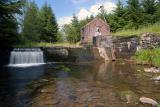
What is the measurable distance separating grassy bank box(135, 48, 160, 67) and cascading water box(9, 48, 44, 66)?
9291 millimetres

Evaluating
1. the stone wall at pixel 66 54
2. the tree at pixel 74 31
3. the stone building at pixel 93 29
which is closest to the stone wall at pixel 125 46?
the stone wall at pixel 66 54

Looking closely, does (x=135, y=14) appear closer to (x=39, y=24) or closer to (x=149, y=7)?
(x=149, y=7)

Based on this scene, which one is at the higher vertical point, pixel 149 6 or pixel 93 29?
pixel 149 6

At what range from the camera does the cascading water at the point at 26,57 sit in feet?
67.9

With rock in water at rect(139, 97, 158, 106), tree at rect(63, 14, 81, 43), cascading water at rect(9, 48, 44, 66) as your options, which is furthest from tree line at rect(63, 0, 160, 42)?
rock in water at rect(139, 97, 158, 106)

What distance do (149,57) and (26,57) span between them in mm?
11107

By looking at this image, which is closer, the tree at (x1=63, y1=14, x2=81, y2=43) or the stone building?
the stone building

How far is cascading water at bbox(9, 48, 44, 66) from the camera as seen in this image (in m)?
20.7

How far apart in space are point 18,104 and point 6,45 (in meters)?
14.0

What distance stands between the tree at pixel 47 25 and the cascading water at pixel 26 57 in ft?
54.1

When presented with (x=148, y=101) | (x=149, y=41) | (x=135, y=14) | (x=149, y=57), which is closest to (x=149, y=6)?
(x=135, y=14)

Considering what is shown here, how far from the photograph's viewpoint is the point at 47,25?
38.8m

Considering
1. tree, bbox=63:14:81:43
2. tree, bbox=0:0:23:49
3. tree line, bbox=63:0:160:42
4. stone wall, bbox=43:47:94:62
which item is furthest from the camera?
tree, bbox=63:14:81:43

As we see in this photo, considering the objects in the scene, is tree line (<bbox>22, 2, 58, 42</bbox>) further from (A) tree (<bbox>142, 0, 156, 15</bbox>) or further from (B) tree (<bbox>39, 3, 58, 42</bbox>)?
(A) tree (<bbox>142, 0, 156, 15</bbox>)
